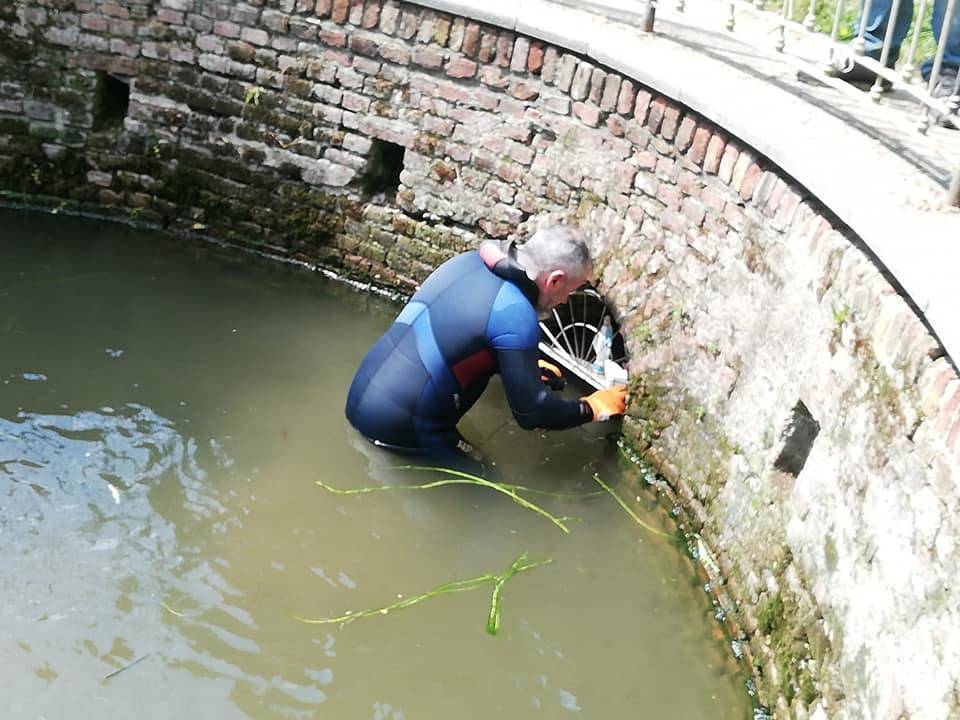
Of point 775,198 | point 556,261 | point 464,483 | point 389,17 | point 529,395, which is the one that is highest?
point 389,17

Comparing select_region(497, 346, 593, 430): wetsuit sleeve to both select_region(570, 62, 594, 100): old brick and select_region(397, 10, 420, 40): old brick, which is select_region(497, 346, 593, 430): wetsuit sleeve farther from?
select_region(397, 10, 420, 40): old brick

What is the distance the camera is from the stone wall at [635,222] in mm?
3211

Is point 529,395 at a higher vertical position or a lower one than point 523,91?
lower

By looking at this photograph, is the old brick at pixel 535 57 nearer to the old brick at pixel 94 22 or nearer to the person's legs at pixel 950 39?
the person's legs at pixel 950 39

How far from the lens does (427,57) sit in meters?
5.61

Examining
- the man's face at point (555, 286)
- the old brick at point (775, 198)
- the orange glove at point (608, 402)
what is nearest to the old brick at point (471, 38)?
the man's face at point (555, 286)

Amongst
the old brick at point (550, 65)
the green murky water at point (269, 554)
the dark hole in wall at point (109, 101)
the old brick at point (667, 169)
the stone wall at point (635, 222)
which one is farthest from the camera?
the dark hole in wall at point (109, 101)

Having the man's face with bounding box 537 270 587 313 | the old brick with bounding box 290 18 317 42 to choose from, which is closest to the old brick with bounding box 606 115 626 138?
the man's face with bounding box 537 270 587 313

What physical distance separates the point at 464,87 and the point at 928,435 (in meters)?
3.20

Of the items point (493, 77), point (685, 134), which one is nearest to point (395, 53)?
point (493, 77)

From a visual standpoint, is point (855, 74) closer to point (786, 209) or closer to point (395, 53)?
point (786, 209)

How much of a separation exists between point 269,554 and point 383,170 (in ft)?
8.40

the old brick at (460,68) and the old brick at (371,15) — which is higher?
the old brick at (371,15)

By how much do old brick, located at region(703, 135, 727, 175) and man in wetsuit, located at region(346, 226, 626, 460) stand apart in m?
0.60
